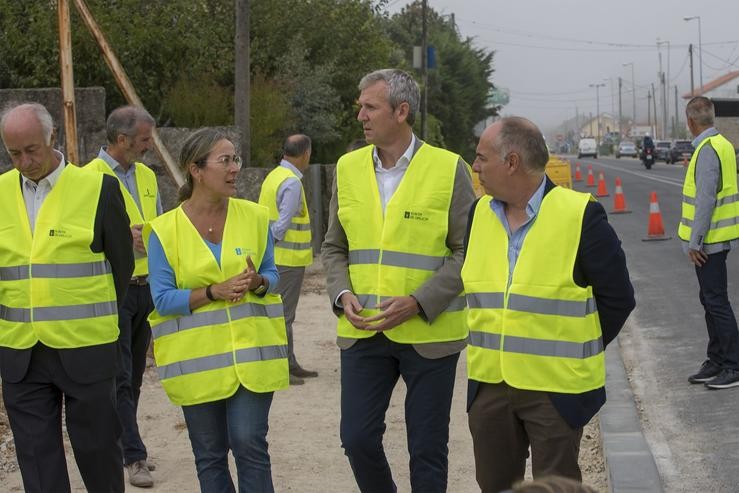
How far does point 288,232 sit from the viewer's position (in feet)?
33.4

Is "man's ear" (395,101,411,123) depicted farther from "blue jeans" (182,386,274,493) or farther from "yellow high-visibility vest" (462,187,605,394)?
"blue jeans" (182,386,274,493)

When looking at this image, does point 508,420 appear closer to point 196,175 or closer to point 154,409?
point 196,175

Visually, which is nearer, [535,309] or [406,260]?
[535,309]

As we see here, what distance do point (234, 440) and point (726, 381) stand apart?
16.1 feet

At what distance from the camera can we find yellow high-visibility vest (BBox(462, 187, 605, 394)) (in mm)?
4664

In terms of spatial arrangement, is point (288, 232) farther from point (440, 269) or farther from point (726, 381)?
point (440, 269)

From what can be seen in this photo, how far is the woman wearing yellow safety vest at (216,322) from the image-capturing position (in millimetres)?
5320

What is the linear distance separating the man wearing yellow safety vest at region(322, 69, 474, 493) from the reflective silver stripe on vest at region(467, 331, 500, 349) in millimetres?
628

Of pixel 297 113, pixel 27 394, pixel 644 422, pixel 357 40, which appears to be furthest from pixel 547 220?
pixel 357 40

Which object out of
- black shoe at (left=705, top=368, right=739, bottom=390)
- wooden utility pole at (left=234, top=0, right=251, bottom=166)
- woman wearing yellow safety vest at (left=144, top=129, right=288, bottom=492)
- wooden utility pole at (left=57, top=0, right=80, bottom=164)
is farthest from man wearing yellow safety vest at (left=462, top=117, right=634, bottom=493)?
wooden utility pole at (left=234, top=0, right=251, bottom=166)

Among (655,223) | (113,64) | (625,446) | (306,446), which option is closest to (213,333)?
(306,446)

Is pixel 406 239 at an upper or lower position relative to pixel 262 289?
upper

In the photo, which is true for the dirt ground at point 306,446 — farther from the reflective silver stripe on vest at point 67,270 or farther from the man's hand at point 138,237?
the reflective silver stripe on vest at point 67,270

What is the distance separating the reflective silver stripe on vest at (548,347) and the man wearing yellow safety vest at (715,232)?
4.62 metres
